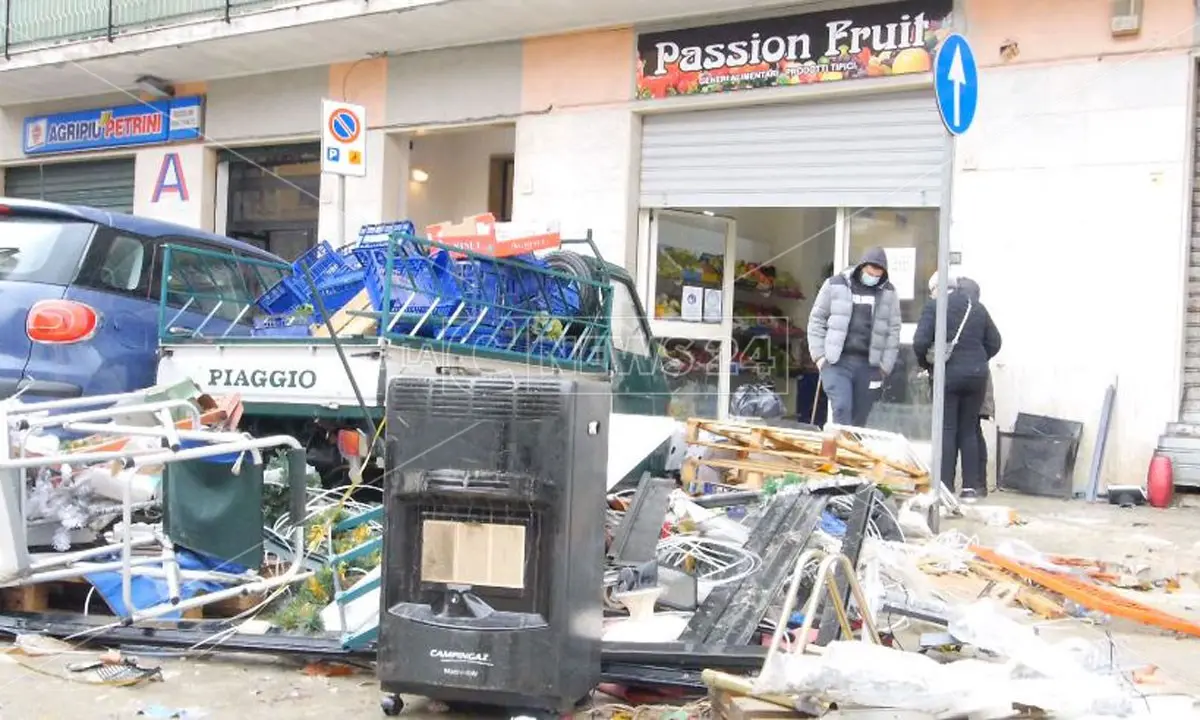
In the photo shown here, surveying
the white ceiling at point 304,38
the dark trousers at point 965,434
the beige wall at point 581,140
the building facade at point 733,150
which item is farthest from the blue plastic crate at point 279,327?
the white ceiling at point 304,38

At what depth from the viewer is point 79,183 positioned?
1580cm

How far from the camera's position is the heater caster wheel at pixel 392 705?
11.3 ft

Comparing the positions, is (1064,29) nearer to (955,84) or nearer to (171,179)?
(955,84)

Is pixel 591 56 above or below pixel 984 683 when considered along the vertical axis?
above

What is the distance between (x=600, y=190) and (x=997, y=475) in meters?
4.73

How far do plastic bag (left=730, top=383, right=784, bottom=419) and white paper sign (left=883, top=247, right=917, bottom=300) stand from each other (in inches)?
77.3

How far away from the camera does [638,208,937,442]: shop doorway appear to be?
8.91 m

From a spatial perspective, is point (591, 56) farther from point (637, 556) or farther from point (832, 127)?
point (637, 556)

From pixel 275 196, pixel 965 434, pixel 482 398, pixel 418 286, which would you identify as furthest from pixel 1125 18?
pixel 275 196

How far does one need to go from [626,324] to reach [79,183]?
36.4 ft

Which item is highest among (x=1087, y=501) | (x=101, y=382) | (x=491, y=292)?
(x=491, y=292)

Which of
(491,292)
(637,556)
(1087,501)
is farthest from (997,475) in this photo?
(637,556)

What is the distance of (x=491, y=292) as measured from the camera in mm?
6727

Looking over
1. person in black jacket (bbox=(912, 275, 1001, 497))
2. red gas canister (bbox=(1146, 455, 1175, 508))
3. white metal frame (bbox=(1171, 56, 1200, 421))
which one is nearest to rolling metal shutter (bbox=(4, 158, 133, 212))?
person in black jacket (bbox=(912, 275, 1001, 497))
